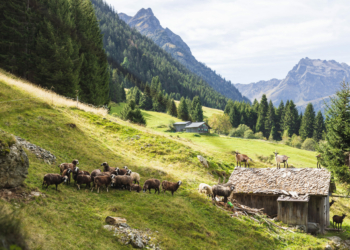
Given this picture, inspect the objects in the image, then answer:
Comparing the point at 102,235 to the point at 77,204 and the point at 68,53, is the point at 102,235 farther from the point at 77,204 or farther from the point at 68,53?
the point at 68,53

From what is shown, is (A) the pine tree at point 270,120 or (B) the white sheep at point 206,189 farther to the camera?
(A) the pine tree at point 270,120

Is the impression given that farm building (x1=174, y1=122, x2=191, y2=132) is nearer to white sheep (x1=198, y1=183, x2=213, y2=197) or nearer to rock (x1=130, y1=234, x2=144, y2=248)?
white sheep (x1=198, y1=183, x2=213, y2=197)

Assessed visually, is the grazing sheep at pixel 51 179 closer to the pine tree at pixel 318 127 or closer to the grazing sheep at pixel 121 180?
the grazing sheep at pixel 121 180

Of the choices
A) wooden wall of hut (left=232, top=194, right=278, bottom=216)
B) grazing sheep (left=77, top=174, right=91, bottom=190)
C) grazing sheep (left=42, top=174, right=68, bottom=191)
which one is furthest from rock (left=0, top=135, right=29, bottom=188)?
wooden wall of hut (left=232, top=194, right=278, bottom=216)

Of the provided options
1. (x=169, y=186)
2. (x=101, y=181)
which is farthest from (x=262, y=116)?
(x=101, y=181)

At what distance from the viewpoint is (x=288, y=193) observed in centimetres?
2492

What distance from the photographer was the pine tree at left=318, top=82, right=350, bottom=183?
27.4 m

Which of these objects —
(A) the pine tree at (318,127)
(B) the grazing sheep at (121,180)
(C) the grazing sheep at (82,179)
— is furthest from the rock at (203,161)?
(A) the pine tree at (318,127)

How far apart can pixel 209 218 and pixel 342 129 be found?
64.2 feet

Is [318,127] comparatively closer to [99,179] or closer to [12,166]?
[99,179]

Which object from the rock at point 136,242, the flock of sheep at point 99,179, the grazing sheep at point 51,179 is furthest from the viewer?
the flock of sheep at point 99,179

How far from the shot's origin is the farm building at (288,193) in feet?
79.4

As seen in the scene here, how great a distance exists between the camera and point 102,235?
39.2 ft

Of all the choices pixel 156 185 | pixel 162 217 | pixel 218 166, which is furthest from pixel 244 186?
pixel 162 217
